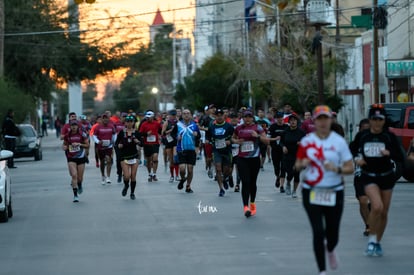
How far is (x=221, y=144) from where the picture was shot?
22.5 metres

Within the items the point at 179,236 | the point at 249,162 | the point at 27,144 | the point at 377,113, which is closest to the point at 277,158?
the point at 249,162

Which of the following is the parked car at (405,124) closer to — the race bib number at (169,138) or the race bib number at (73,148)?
the race bib number at (169,138)

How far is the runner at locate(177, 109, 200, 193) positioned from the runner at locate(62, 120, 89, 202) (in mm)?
Answer: 2535

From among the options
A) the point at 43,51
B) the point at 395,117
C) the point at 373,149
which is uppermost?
Result: the point at 43,51

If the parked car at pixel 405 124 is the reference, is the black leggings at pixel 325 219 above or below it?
below

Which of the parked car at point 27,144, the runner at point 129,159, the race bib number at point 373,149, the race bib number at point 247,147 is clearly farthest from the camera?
the parked car at point 27,144

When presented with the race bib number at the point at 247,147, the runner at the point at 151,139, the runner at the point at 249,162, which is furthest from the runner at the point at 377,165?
the runner at the point at 151,139

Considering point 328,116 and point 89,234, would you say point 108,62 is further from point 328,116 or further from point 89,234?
point 328,116

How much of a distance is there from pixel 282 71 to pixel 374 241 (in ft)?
137

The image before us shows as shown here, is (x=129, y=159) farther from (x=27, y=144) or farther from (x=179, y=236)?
(x=27, y=144)

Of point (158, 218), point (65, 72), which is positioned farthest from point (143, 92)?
point (158, 218)

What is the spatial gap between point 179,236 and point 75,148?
684 centimetres

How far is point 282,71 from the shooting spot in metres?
54.1

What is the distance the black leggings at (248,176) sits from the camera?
1766cm
